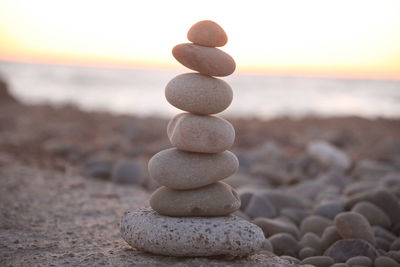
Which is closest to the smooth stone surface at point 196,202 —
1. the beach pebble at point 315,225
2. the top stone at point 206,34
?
the top stone at point 206,34

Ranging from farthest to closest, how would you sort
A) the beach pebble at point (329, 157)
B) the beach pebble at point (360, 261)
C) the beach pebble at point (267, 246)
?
the beach pebble at point (329, 157)
the beach pebble at point (267, 246)
the beach pebble at point (360, 261)

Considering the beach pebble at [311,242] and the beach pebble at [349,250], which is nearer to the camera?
the beach pebble at [349,250]

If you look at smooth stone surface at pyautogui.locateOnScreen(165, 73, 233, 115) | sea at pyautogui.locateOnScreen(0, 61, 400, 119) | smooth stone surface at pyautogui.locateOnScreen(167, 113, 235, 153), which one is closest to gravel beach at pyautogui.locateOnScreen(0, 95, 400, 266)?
smooth stone surface at pyautogui.locateOnScreen(167, 113, 235, 153)

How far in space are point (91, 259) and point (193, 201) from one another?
0.91 metres

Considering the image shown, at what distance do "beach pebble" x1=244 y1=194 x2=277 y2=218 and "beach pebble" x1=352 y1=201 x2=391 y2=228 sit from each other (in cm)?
94

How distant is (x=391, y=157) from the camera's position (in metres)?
9.69

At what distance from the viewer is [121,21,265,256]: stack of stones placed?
12.4 ft

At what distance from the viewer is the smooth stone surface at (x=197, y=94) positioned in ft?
12.8

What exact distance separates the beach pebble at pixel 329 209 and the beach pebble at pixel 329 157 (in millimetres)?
3529

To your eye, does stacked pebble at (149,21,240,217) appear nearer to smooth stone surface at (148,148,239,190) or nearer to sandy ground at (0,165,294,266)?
smooth stone surface at (148,148,239,190)

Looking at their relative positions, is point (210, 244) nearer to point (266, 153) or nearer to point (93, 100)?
point (266, 153)

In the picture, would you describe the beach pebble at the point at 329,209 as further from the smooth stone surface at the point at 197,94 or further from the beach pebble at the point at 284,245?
the smooth stone surface at the point at 197,94

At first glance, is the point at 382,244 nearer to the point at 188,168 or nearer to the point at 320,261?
the point at 320,261

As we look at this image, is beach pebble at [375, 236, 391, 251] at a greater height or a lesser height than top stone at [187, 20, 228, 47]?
lesser
